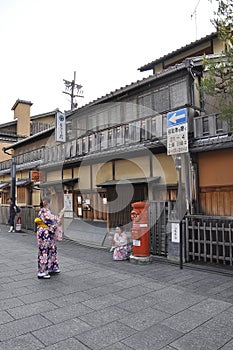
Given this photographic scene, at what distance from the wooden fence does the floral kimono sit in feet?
12.4

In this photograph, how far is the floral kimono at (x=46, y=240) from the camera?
22.0 ft

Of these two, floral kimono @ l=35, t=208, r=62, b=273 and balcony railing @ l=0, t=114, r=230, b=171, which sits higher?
balcony railing @ l=0, t=114, r=230, b=171

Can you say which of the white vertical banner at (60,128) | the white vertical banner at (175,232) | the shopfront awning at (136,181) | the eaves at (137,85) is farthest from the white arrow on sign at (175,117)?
the white vertical banner at (60,128)

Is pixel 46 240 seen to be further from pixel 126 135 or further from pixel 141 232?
pixel 126 135

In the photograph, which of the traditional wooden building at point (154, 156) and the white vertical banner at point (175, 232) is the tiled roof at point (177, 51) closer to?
the traditional wooden building at point (154, 156)

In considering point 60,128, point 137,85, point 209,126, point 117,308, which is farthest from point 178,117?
point 60,128

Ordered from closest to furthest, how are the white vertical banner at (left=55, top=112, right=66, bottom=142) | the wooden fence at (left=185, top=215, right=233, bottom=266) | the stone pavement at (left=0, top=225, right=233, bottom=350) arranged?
1. the stone pavement at (left=0, top=225, right=233, bottom=350)
2. the wooden fence at (left=185, top=215, right=233, bottom=266)
3. the white vertical banner at (left=55, top=112, right=66, bottom=142)

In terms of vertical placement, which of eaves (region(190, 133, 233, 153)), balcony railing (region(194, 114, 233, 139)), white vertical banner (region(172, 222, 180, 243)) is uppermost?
balcony railing (region(194, 114, 233, 139))

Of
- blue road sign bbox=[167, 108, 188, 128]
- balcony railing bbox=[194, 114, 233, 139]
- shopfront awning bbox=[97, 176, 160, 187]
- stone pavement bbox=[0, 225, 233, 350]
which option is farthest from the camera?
shopfront awning bbox=[97, 176, 160, 187]

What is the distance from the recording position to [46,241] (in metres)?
6.79

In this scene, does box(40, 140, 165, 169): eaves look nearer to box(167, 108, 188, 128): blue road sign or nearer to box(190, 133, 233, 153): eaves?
box(190, 133, 233, 153): eaves

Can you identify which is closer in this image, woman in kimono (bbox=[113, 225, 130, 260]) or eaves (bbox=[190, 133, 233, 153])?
eaves (bbox=[190, 133, 233, 153])

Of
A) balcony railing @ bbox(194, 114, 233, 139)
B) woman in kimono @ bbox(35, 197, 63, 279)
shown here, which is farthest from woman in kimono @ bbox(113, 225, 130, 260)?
balcony railing @ bbox(194, 114, 233, 139)

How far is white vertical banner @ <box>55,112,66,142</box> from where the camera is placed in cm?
1456
